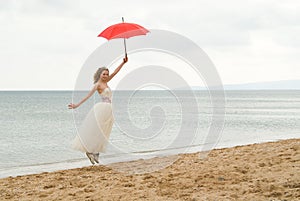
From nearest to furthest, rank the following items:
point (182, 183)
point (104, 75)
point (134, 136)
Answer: point (182, 183) < point (104, 75) < point (134, 136)

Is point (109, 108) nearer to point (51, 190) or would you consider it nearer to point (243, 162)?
point (51, 190)

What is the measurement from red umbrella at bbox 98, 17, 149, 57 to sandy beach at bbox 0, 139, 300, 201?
9.18 ft

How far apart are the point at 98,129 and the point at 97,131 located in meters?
0.05

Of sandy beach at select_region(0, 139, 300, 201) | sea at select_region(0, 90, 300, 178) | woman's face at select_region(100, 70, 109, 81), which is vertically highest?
woman's face at select_region(100, 70, 109, 81)

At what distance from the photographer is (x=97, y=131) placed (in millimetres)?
7590

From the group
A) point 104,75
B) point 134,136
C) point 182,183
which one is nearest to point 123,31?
point 104,75

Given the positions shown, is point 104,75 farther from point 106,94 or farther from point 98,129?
point 98,129

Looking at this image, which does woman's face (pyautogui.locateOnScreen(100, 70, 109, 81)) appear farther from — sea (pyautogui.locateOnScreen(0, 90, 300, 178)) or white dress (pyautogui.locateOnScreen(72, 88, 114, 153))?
sea (pyautogui.locateOnScreen(0, 90, 300, 178))

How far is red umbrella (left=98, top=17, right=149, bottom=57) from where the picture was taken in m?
7.16

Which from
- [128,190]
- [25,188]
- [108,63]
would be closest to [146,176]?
[128,190]

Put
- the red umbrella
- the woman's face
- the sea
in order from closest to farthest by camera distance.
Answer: the red umbrella, the woman's face, the sea

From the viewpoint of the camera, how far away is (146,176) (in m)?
6.79

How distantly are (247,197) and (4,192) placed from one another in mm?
4191

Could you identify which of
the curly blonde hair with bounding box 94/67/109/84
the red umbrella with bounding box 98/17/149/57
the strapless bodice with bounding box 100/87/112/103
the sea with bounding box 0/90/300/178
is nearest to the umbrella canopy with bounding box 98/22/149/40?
the red umbrella with bounding box 98/17/149/57
